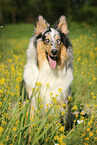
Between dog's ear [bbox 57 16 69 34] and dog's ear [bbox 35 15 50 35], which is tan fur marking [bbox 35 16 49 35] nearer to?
dog's ear [bbox 35 15 50 35]

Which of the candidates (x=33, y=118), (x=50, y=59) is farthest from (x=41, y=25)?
(x=33, y=118)

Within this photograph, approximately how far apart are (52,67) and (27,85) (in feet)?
1.87

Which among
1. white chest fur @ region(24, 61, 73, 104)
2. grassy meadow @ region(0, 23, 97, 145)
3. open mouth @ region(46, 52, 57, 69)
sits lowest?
grassy meadow @ region(0, 23, 97, 145)

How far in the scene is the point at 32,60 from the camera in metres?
3.06

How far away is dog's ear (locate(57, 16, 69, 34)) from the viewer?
295cm

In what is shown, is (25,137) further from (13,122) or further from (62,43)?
(62,43)

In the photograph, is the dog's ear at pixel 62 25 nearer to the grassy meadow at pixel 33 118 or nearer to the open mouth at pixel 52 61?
the open mouth at pixel 52 61

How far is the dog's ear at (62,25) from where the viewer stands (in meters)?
2.95

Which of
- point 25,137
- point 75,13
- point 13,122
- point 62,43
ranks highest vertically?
point 75,13

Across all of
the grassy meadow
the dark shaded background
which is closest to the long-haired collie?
the grassy meadow

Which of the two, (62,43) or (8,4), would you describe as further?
(8,4)

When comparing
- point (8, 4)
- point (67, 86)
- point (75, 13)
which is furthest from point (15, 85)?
point (8, 4)

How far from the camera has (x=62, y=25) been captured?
9.97ft

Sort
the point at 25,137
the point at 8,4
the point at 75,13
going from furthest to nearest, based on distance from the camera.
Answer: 1. the point at 8,4
2. the point at 75,13
3. the point at 25,137
